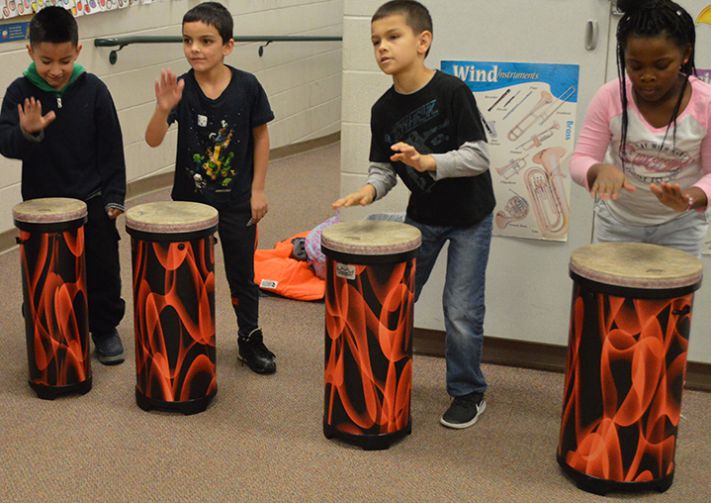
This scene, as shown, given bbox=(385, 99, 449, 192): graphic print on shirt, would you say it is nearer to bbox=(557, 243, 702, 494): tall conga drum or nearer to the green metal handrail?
bbox=(557, 243, 702, 494): tall conga drum

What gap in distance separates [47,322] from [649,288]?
1.67m

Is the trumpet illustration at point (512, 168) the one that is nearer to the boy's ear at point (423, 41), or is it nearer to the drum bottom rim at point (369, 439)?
the boy's ear at point (423, 41)

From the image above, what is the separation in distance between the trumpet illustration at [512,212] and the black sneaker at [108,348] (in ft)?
4.17

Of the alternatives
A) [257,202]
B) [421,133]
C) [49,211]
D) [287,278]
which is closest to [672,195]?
[421,133]

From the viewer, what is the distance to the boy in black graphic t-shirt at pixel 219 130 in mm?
2861

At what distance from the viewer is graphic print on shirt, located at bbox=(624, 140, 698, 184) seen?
2.35 m

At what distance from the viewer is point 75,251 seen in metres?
2.86

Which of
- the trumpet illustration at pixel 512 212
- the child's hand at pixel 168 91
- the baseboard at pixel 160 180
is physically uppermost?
the child's hand at pixel 168 91

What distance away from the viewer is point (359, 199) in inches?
101

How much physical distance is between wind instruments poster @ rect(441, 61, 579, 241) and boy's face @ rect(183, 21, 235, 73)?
27.0 inches

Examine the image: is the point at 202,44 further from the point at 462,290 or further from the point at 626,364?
the point at 626,364

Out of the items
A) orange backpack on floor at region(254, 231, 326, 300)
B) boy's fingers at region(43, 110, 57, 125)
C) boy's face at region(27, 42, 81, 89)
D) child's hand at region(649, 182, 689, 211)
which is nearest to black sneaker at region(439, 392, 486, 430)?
child's hand at region(649, 182, 689, 211)

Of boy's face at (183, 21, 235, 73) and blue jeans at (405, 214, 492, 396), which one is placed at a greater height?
boy's face at (183, 21, 235, 73)

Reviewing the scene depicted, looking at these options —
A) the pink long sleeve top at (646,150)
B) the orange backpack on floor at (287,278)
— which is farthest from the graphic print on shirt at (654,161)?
the orange backpack on floor at (287,278)
